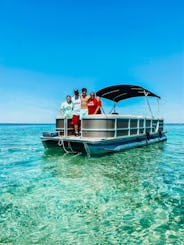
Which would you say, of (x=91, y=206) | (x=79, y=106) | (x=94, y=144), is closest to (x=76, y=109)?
(x=79, y=106)

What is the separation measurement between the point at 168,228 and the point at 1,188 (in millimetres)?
3576

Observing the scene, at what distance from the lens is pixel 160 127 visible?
15.4m

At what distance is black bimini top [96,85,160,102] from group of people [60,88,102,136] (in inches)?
111

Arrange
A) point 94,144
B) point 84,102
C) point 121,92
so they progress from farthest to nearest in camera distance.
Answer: point 121,92, point 84,102, point 94,144

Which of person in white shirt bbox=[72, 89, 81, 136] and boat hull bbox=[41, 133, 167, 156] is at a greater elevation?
person in white shirt bbox=[72, 89, 81, 136]

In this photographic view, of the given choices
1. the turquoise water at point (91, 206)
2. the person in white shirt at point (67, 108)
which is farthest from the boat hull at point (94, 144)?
the turquoise water at point (91, 206)

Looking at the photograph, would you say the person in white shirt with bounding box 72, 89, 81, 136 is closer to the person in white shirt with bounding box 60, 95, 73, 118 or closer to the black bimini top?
the person in white shirt with bounding box 60, 95, 73, 118

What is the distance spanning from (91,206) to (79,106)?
640 cm

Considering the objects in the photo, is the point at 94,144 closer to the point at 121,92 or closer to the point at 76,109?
the point at 76,109

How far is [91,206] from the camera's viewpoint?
3.71 meters

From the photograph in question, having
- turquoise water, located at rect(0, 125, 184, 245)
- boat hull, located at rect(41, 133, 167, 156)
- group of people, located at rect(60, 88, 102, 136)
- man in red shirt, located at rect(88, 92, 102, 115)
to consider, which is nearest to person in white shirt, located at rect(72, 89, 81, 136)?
group of people, located at rect(60, 88, 102, 136)

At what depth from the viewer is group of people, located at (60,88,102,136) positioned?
9.52 metres

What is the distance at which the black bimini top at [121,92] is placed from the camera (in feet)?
39.3

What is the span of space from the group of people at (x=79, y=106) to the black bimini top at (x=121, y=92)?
2814mm
